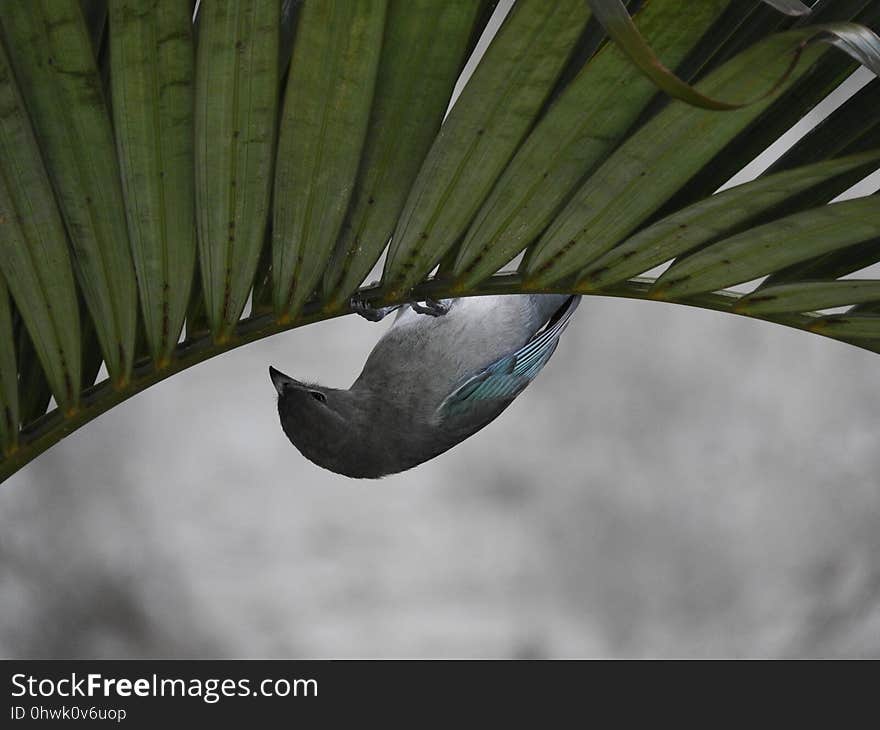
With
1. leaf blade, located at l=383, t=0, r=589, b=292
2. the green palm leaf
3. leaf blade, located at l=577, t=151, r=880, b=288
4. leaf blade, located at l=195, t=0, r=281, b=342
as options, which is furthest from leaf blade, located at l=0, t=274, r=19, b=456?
leaf blade, located at l=577, t=151, r=880, b=288

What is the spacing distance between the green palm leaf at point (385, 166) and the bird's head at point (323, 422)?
118 millimetres

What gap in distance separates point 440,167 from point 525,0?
100 mm

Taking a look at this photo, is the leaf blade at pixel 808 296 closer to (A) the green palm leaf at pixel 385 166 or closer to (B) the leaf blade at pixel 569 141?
(A) the green palm leaf at pixel 385 166

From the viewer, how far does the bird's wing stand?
0.78m

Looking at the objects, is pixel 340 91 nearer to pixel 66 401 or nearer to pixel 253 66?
pixel 253 66

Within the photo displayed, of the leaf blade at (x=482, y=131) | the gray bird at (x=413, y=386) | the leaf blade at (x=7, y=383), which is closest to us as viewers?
the leaf blade at (x=482, y=131)

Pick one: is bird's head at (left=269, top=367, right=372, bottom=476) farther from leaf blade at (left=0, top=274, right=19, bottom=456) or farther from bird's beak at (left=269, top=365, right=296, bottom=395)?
leaf blade at (left=0, top=274, right=19, bottom=456)

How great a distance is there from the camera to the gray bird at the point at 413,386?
76 centimetres

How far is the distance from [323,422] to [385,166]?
0.23 metres

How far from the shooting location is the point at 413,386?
77 cm

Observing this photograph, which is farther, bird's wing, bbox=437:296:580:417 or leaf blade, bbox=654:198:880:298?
bird's wing, bbox=437:296:580:417

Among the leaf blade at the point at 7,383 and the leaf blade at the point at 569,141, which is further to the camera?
the leaf blade at the point at 7,383

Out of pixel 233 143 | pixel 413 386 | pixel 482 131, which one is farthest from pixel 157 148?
pixel 413 386

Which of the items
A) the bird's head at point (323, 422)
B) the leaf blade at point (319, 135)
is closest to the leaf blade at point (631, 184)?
the leaf blade at point (319, 135)
